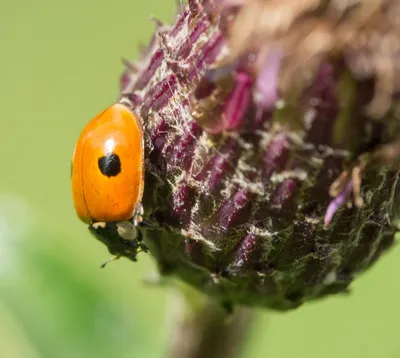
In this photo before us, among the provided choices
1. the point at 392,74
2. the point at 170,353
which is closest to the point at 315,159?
the point at 392,74

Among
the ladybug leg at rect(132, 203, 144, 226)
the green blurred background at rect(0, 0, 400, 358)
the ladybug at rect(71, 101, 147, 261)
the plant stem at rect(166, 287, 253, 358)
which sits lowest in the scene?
the green blurred background at rect(0, 0, 400, 358)

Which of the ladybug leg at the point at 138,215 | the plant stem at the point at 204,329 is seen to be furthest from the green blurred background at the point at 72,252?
the ladybug leg at the point at 138,215

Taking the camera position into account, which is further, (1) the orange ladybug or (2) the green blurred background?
(2) the green blurred background

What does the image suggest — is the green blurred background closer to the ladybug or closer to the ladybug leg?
the ladybug

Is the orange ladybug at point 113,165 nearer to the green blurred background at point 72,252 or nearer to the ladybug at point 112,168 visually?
the ladybug at point 112,168

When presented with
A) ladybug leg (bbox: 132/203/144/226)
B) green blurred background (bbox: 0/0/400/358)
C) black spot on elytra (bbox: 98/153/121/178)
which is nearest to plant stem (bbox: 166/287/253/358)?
green blurred background (bbox: 0/0/400/358)

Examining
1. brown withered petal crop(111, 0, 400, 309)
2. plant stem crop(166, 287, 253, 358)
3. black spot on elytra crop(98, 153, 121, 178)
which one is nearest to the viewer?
brown withered petal crop(111, 0, 400, 309)

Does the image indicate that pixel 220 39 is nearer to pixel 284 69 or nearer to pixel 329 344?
pixel 284 69

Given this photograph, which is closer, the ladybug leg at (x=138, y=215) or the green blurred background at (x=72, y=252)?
the ladybug leg at (x=138, y=215)
